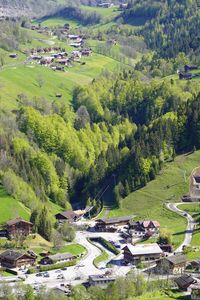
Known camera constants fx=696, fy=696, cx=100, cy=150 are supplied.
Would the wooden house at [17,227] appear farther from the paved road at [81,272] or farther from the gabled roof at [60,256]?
the paved road at [81,272]

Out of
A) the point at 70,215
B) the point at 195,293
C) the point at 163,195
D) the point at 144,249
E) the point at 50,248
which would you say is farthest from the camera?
the point at 163,195

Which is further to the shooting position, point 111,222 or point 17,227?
point 111,222

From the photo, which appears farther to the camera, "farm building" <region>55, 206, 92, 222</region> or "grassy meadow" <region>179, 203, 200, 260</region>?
"farm building" <region>55, 206, 92, 222</region>

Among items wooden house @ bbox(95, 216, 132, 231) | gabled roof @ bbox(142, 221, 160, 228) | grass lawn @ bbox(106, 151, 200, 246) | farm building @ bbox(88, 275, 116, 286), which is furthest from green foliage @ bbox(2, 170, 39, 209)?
farm building @ bbox(88, 275, 116, 286)

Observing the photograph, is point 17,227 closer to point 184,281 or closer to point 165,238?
point 165,238

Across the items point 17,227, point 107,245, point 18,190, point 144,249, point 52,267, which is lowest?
point 107,245

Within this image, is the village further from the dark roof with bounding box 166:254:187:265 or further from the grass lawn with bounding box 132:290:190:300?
the grass lawn with bounding box 132:290:190:300

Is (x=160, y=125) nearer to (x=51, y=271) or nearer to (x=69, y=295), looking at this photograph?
(x=51, y=271)

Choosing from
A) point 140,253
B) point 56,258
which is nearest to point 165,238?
point 140,253
